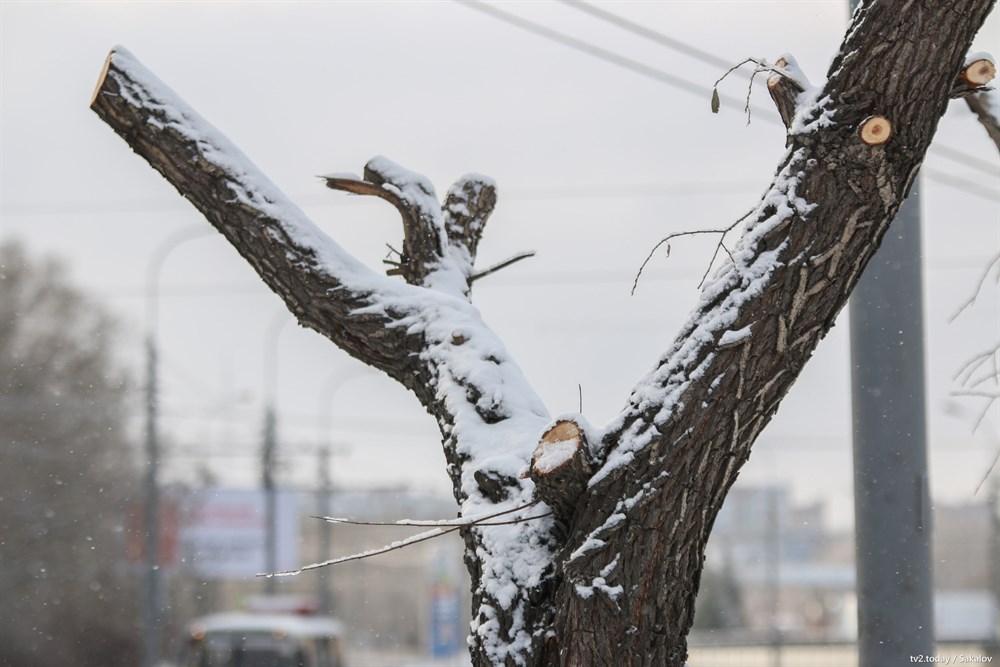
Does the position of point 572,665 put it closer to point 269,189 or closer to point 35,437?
point 269,189

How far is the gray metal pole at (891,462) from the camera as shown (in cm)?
355

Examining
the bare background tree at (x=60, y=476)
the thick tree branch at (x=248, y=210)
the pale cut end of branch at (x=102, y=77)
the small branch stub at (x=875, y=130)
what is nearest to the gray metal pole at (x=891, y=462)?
the small branch stub at (x=875, y=130)

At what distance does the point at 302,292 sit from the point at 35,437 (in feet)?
80.5

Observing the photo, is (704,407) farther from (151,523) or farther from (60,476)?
(60,476)

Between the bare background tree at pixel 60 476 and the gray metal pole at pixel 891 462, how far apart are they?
23.1m

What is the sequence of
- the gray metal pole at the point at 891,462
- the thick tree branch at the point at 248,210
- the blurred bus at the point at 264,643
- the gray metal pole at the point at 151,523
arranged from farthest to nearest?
the blurred bus at the point at 264,643 < the gray metal pole at the point at 151,523 < the gray metal pole at the point at 891,462 < the thick tree branch at the point at 248,210

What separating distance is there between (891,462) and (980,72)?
151cm

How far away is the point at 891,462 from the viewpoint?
361 cm

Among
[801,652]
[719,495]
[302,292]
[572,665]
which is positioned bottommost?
[801,652]

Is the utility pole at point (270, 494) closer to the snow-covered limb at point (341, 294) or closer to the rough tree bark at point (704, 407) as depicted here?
the snow-covered limb at point (341, 294)

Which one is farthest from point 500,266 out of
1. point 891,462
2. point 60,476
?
point 60,476

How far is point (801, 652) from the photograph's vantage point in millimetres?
26078

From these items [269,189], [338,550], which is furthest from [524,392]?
[338,550]

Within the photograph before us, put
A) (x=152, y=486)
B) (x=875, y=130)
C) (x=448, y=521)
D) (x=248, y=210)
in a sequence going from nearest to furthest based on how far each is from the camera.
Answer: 1. (x=875, y=130)
2. (x=448, y=521)
3. (x=248, y=210)
4. (x=152, y=486)
